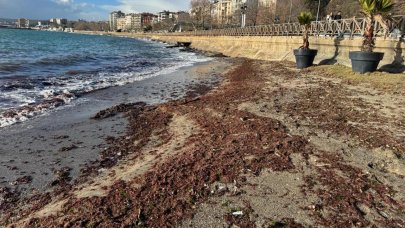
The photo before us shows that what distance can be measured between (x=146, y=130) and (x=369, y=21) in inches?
413

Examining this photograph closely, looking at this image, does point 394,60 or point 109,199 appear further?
point 394,60

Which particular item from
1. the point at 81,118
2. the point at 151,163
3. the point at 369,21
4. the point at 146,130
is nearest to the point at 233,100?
the point at 146,130

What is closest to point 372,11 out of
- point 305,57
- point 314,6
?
point 305,57

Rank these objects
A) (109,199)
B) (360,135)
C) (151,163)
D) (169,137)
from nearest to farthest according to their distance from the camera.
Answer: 1. (109,199)
2. (151,163)
3. (360,135)
4. (169,137)

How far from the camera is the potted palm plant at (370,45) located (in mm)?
12961

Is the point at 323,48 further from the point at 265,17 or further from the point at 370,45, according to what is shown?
the point at 265,17

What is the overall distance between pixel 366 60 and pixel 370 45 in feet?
2.50

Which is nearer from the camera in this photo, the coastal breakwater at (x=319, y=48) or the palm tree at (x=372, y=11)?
the palm tree at (x=372, y=11)

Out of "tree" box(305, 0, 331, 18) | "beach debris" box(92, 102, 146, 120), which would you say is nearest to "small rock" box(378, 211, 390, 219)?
"beach debris" box(92, 102, 146, 120)

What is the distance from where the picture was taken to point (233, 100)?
35.4 feet

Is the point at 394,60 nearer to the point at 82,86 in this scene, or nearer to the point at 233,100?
the point at 233,100

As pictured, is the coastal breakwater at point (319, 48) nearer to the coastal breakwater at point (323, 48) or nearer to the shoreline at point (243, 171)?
the coastal breakwater at point (323, 48)

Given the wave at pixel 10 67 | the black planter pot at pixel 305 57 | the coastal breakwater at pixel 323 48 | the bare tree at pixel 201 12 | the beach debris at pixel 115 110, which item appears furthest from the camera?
the bare tree at pixel 201 12

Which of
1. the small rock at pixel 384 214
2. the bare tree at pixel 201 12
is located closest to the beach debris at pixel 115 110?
the small rock at pixel 384 214
